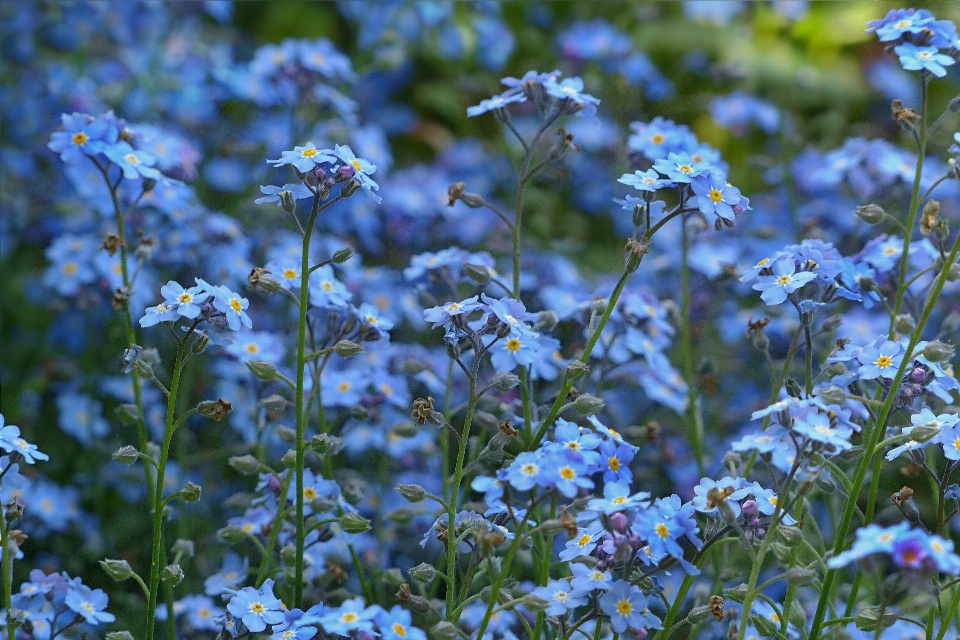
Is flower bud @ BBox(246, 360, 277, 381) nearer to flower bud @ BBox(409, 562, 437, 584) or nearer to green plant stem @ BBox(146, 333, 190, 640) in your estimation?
green plant stem @ BBox(146, 333, 190, 640)

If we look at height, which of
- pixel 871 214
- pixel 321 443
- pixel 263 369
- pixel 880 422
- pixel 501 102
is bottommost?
pixel 321 443

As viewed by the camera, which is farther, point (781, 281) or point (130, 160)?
point (130, 160)

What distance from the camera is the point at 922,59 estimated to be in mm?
2361

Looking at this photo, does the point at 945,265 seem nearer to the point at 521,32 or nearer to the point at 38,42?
the point at 521,32

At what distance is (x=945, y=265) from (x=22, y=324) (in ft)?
12.2

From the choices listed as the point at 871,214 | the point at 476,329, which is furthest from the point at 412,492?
the point at 871,214

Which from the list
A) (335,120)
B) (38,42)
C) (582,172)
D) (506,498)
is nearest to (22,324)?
(335,120)

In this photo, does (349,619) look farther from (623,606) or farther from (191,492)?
(623,606)

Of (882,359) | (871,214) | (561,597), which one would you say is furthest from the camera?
(871,214)

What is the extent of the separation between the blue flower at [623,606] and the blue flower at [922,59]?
1.31m

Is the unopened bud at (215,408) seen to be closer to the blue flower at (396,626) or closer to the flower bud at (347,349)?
the flower bud at (347,349)

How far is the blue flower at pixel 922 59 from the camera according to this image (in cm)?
234

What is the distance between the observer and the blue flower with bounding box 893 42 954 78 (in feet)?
7.68

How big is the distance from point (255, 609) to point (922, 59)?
6.37 feet
